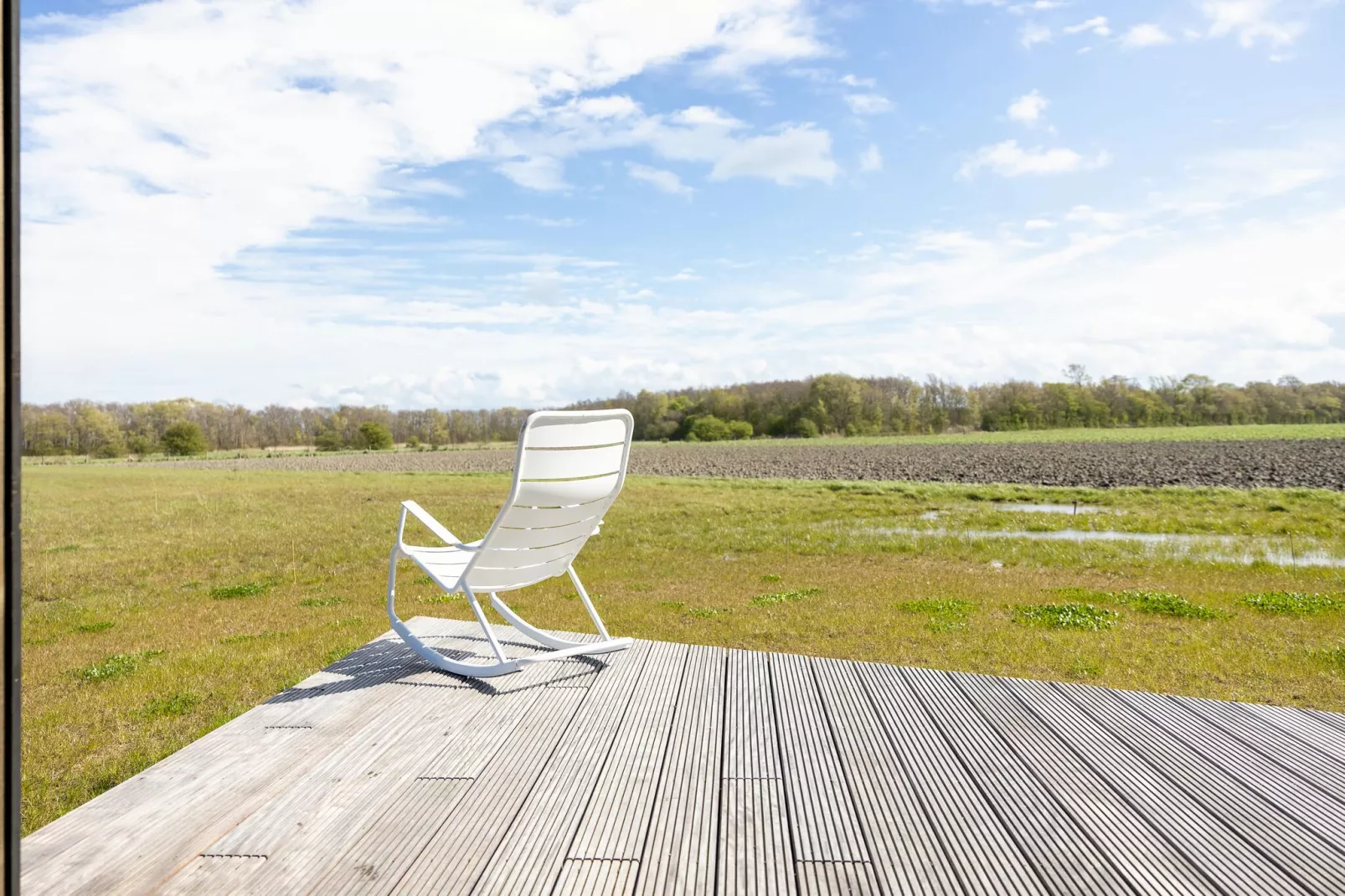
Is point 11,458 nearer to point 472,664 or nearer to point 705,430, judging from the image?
point 472,664

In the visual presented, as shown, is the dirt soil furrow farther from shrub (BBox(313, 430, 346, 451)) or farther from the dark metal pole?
the dark metal pole

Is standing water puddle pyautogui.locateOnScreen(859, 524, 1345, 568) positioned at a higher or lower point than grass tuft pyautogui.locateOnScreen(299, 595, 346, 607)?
higher

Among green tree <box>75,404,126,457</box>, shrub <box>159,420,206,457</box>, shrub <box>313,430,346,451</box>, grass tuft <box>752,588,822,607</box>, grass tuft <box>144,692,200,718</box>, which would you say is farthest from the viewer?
shrub <box>313,430,346,451</box>

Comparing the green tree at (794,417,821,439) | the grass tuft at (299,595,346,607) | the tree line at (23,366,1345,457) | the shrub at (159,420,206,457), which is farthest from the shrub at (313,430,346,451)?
the grass tuft at (299,595,346,607)

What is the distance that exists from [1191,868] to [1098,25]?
36.4ft

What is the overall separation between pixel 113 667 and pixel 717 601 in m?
4.43

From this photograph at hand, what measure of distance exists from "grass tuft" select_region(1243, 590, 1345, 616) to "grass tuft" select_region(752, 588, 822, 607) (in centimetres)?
345

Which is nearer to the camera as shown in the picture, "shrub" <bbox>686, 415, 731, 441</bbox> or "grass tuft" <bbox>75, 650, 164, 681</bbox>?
"grass tuft" <bbox>75, 650, 164, 681</bbox>

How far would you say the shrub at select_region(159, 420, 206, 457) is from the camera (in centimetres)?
4425

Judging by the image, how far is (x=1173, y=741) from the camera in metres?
2.56

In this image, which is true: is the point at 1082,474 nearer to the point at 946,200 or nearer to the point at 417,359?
the point at 946,200

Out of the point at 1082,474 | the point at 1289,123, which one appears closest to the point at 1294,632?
the point at 1289,123

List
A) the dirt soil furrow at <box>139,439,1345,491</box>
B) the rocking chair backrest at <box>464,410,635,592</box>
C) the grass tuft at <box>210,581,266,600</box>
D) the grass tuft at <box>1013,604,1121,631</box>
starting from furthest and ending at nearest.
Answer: the dirt soil furrow at <box>139,439,1345,491</box>, the grass tuft at <box>210,581,266,600</box>, the grass tuft at <box>1013,604,1121,631</box>, the rocking chair backrest at <box>464,410,635,592</box>

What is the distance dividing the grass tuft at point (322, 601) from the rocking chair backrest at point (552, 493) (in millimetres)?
4127
